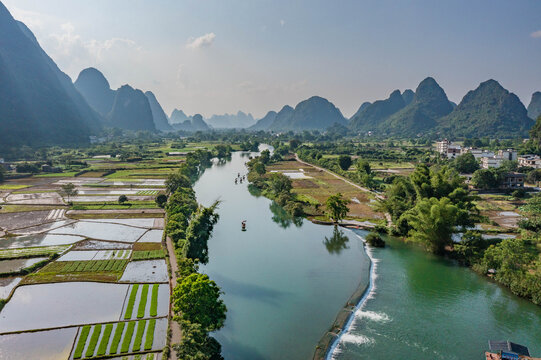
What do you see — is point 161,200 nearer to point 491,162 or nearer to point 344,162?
point 344,162

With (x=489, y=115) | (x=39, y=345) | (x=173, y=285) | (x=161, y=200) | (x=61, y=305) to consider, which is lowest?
(x=39, y=345)

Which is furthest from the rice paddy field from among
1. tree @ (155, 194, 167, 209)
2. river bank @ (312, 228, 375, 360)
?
tree @ (155, 194, 167, 209)

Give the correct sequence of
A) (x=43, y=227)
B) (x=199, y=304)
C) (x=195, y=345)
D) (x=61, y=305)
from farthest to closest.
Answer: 1. (x=43, y=227)
2. (x=61, y=305)
3. (x=199, y=304)
4. (x=195, y=345)

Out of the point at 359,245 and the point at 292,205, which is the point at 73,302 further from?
the point at 292,205

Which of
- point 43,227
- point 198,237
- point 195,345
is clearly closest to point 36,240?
point 43,227

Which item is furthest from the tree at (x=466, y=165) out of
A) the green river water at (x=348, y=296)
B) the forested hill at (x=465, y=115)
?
the forested hill at (x=465, y=115)
